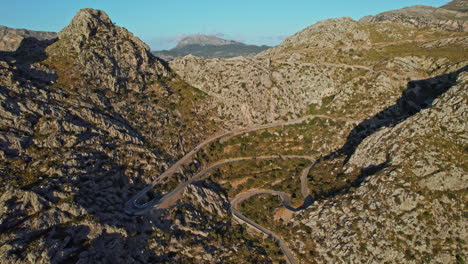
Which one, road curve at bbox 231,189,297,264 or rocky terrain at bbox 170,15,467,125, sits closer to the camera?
road curve at bbox 231,189,297,264

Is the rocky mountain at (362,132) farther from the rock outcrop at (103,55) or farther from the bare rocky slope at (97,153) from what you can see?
the rock outcrop at (103,55)

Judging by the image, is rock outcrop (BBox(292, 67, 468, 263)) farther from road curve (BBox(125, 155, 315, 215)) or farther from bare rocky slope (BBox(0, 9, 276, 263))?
road curve (BBox(125, 155, 315, 215))

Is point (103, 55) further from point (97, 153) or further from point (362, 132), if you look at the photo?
point (362, 132)

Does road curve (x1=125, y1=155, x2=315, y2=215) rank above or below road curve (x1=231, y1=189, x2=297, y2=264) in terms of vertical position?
above

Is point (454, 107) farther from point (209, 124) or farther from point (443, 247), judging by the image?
point (209, 124)

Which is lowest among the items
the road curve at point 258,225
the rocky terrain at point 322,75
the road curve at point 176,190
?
the road curve at point 258,225

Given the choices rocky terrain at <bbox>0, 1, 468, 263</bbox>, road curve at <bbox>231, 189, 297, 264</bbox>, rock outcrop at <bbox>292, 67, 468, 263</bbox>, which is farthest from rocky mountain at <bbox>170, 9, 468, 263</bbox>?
road curve at <bbox>231, 189, 297, 264</bbox>

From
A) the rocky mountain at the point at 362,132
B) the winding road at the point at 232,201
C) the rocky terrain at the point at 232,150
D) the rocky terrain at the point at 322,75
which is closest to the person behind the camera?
the rocky mountain at the point at 362,132

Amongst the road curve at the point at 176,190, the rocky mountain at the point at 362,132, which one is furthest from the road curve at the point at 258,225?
the road curve at the point at 176,190
